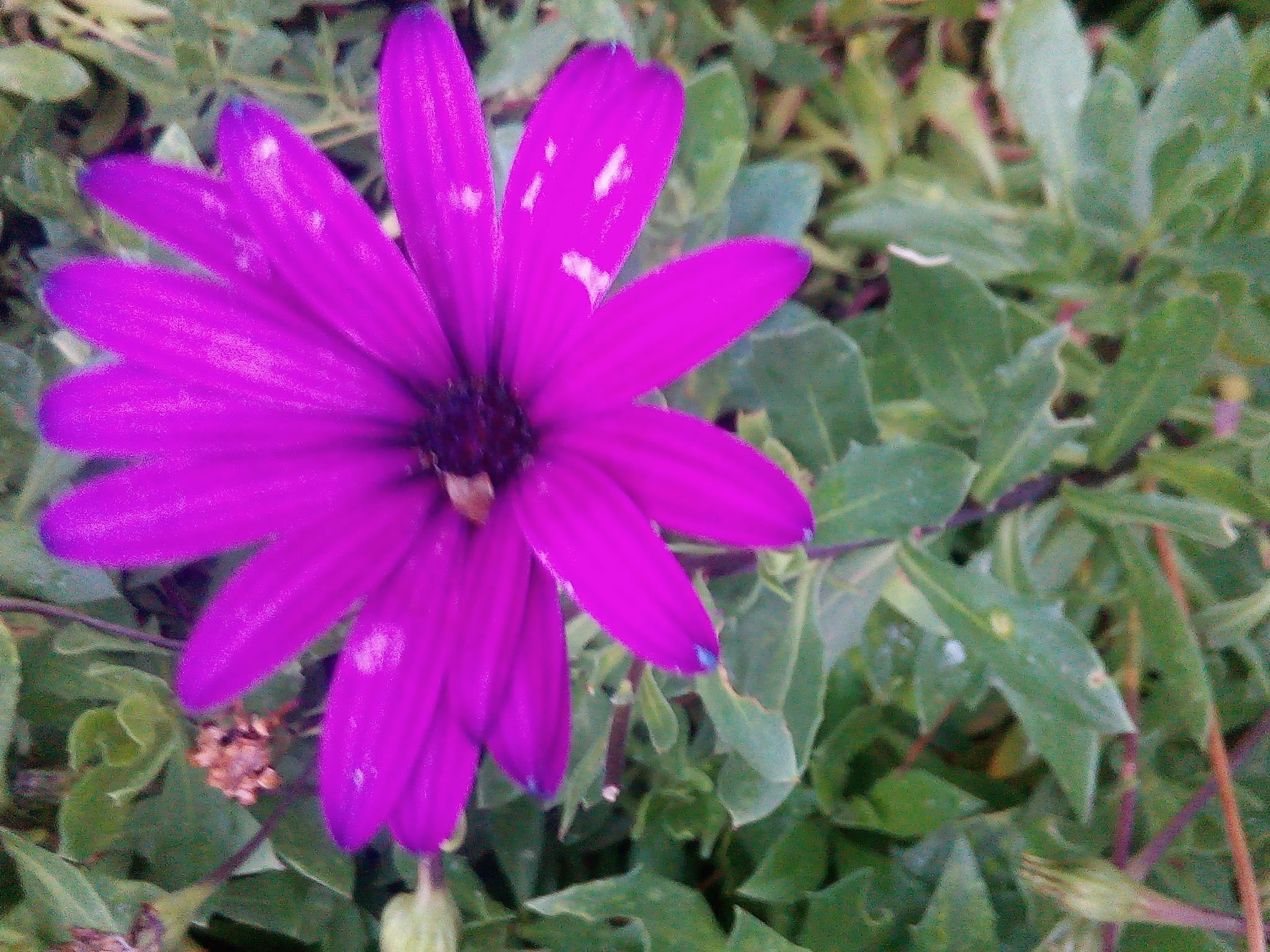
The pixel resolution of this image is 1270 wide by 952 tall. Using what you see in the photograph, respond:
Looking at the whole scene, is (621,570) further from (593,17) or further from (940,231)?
(940,231)

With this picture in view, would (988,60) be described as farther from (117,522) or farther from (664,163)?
(117,522)

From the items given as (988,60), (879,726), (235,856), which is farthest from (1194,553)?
(235,856)

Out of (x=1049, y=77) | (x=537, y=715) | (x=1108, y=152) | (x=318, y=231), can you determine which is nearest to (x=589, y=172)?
(x=318, y=231)

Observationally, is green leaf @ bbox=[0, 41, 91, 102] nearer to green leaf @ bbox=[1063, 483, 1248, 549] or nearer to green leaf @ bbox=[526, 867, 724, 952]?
green leaf @ bbox=[526, 867, 724, 952]

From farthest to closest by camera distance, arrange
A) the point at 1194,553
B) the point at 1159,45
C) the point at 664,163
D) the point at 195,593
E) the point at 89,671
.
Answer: the point at 1159,45
the point at 1194,553
the point at 195,593
the point at 89,671
the point at 664,163

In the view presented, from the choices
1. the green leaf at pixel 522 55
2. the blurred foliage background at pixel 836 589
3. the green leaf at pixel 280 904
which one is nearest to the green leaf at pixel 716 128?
the blurred foliage background at pixel 836 589
